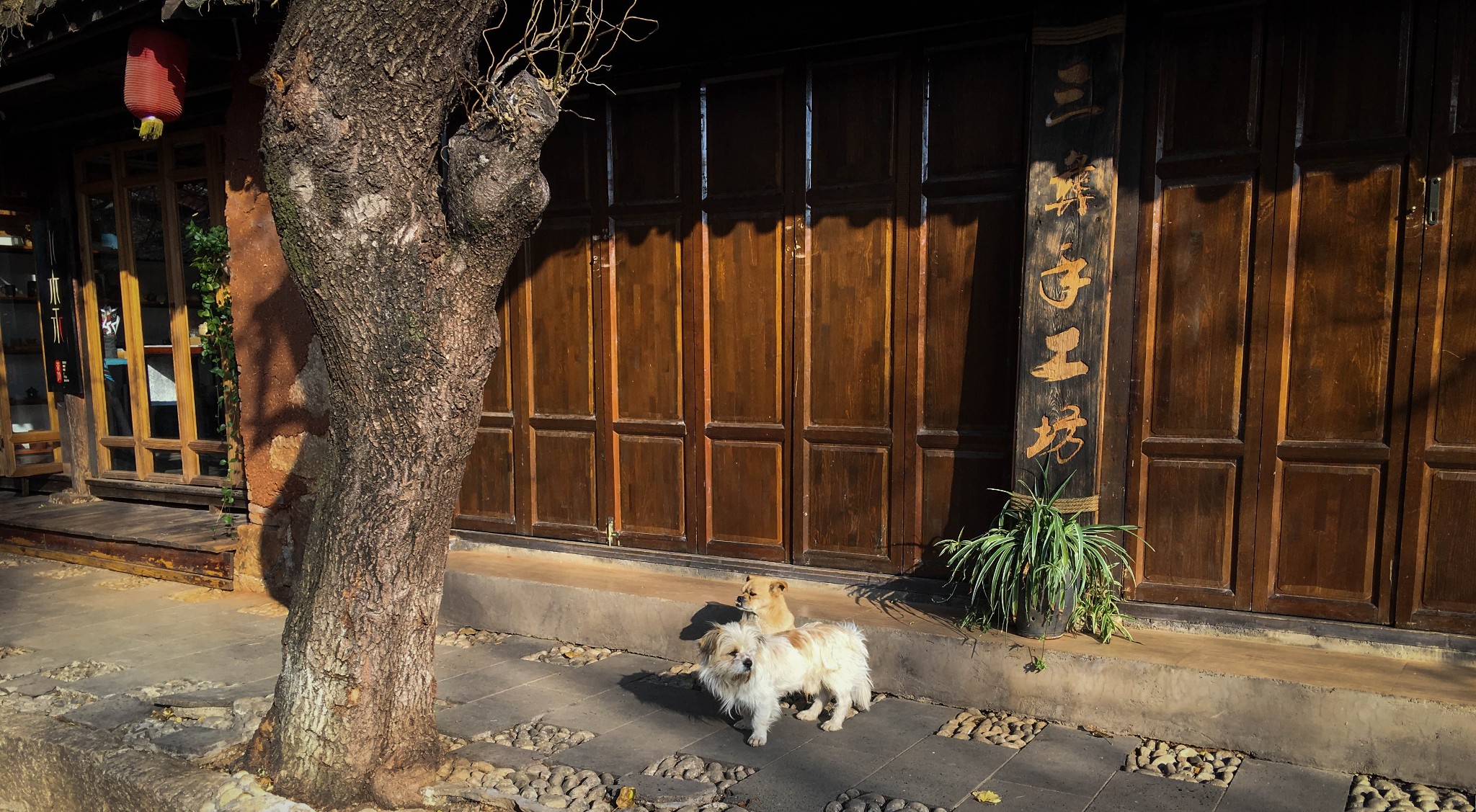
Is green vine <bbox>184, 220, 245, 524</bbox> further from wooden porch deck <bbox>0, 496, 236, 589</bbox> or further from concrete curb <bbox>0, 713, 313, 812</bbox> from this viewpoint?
concrete curb <bbox>0, 713, 313, 812</bbox>

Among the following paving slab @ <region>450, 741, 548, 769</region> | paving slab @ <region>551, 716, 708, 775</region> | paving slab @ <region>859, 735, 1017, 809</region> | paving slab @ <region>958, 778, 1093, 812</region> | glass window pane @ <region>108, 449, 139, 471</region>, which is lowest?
paving slab @ <region>551, 716, 708, 775</region>

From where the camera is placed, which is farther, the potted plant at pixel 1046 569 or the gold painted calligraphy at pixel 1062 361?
the gold painted calligraphy at pixel 1062 361

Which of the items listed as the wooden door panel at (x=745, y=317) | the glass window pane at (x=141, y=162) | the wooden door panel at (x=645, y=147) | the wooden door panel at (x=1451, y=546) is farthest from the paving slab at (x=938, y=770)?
the glass window pane at (x=141, y=162)

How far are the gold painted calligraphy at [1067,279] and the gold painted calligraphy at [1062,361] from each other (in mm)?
146

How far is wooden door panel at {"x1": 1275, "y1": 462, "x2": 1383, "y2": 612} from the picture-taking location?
431 centimetres

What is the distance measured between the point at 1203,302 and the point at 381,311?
3910 mm

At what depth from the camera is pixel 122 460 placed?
870 centimetres

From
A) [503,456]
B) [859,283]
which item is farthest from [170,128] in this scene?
[859,283]

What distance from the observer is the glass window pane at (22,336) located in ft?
30.3

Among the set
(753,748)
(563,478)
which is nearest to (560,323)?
(563,478)

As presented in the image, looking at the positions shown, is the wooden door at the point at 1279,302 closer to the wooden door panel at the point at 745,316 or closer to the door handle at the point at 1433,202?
the door handle at the point at 1433,202

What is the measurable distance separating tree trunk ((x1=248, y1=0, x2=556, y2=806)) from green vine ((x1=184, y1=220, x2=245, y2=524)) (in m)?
4.09

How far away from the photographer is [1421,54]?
411 cm

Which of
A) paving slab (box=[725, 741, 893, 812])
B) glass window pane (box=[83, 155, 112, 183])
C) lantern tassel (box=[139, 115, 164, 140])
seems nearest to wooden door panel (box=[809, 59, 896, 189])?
paving slab (box=[725, 741, 893, 812])
